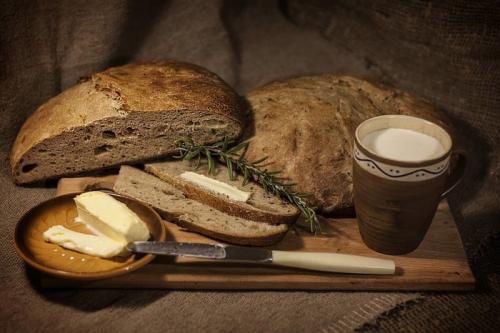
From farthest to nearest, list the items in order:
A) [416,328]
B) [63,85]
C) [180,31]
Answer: [180,31], [63,85], [416,328]

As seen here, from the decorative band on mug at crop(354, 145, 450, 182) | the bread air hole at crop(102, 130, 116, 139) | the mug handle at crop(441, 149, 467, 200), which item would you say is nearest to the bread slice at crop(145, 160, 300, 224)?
the bread air hole at crop(102, 130, 116, 139)

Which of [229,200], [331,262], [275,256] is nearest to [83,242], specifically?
[229,200]

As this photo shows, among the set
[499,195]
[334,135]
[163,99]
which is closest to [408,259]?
[334,135]

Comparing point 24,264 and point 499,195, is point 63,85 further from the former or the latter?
point 499,195

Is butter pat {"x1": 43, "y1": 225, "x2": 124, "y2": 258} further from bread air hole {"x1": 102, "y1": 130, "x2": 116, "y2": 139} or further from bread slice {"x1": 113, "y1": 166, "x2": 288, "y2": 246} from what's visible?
bread air hole {"x1": 102, "y1": 130, "x2": 116, "y2": 139}

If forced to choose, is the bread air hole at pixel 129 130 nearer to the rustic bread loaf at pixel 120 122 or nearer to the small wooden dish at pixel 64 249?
the rustic bread loaf at pixel 120 122

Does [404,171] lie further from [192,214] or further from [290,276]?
[192,214]
